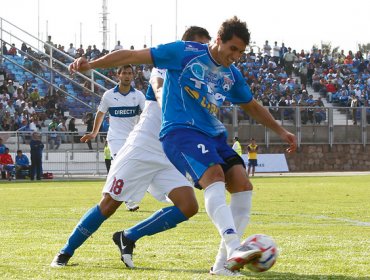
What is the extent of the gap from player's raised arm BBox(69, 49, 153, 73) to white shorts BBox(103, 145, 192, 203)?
1.32 m

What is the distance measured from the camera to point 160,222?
343 inches

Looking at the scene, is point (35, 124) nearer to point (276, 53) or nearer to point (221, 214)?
point (276, 53)

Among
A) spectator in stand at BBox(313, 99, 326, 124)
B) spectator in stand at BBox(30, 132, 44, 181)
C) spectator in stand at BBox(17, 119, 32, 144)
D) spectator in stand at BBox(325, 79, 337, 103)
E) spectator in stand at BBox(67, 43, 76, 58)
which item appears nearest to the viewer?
spectator in stand at BBox(30, 132, 44, 181)

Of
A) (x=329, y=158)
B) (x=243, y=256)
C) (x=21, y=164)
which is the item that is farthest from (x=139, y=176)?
(x=329, y=158)

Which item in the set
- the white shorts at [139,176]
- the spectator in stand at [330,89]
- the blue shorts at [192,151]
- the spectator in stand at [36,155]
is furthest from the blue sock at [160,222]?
the spectator in stand at [330,89]

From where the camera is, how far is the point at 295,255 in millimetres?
9312

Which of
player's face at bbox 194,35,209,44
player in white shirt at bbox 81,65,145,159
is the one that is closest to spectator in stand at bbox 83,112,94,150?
player in white shirt at bbox 81,65,145,159

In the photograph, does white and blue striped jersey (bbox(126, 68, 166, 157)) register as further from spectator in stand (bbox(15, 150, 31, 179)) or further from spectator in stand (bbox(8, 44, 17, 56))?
spectator in stand (bbox(8, 44, 17, 56))

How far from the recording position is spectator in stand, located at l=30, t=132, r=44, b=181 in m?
37.5

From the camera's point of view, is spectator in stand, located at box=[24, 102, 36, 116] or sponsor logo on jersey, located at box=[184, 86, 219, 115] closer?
sponsor logo on jersey, located at box=[184, 86, 219, 115]

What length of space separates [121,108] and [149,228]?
27.4 ft

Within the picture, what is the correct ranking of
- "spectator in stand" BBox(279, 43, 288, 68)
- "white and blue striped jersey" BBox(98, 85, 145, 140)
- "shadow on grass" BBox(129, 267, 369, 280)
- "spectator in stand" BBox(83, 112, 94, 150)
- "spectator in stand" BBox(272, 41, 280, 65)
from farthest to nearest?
"spectator in stand" BBox(272, 41, 280, 65)
"spectator in stand" BBox(279, 43, 288, 68)
"spectator in stand" BBox(83, 112, 94, 150)
"white and blue striped jersey" BBox(98, 85, 145, 140)
"shadow on grass" BBox(129, 267, 369, 280)

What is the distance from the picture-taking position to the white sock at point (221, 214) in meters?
7.30

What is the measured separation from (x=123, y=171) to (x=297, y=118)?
4030 cm
